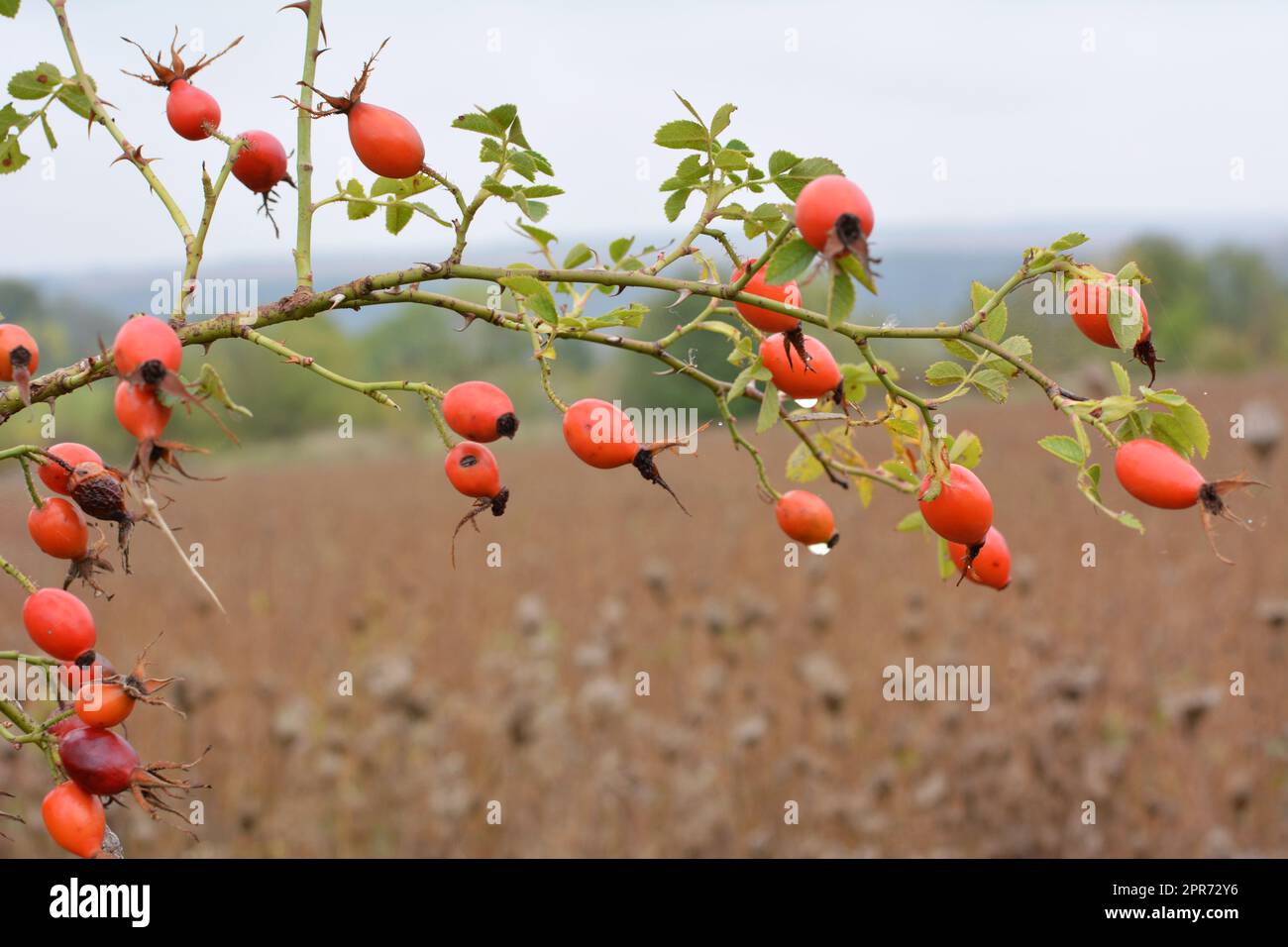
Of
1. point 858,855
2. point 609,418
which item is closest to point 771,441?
point 858,855

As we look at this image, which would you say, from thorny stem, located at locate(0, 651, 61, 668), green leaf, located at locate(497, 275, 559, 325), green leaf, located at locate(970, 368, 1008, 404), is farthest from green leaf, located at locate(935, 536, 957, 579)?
thorny stem, located at locate(0, 651, 61, 668)

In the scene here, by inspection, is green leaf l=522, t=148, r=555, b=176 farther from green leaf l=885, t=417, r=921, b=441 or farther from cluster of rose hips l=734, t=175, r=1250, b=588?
green leaf l=885, t=417, r=921, b=441

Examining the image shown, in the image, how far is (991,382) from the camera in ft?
4.07

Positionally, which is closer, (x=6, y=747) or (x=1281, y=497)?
(x=6, y=747)

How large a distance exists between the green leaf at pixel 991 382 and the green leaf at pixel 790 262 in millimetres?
328

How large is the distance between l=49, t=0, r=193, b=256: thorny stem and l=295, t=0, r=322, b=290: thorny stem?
116 millimetres

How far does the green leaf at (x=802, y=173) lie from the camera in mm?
1144

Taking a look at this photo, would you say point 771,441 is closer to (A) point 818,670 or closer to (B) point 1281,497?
(B) point 1281,497

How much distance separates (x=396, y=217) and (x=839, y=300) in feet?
2.32

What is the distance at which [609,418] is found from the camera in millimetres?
1275

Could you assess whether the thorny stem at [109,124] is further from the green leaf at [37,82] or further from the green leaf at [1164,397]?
the green leaf at [1164,397]
